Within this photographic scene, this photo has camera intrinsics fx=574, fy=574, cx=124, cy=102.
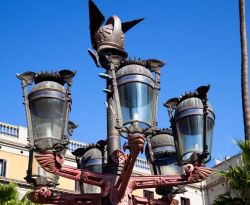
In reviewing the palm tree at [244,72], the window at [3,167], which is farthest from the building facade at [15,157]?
the palm tree at [244,72]

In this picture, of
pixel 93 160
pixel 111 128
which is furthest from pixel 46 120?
pixel 93 160

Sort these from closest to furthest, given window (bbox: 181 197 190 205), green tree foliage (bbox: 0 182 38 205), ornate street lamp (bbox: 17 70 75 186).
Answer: ornate street lamp (bbox: 17 70 75 186)
green tree foliage (bbox: 0 182 38 205)
window (bbox: 181 197 190 205)

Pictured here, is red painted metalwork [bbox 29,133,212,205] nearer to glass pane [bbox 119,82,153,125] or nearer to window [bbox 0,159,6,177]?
glass pane [bbox 119,82,153,125]

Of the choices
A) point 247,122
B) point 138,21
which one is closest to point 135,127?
point 138,21

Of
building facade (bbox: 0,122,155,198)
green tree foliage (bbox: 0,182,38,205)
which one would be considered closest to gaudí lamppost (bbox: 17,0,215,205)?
green tree foliage (bbox: 0,182,38,205)

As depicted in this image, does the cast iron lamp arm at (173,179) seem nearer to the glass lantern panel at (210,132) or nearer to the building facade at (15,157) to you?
the glass lantern panel at (210,132)

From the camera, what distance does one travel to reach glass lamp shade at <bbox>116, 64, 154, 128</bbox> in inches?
218

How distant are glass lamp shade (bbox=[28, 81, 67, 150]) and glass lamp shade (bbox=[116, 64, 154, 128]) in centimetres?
64

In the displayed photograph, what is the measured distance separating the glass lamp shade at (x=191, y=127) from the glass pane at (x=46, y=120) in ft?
4.51

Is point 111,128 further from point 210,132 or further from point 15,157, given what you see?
point 15,157

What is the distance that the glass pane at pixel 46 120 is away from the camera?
5707 millimetres

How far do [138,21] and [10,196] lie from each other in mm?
10590

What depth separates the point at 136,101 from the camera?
5.65 meters

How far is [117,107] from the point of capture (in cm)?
549
